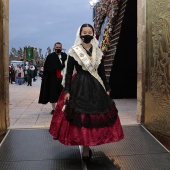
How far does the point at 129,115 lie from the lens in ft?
22.7

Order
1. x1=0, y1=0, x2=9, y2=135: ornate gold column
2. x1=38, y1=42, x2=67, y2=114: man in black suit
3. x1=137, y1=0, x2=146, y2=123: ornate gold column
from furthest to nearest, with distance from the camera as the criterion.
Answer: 1. x1=38, y1=42, x2=67, y2=114: man in black suit
2. x1=137, y1=0, x2=146, y2=123: ornate gold column
3. x1=0, y1=0, x2=9, y2=135: ornate gold column

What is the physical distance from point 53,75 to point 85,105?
3749mm

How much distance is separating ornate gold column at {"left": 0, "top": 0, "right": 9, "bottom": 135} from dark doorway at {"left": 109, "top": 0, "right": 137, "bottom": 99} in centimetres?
562

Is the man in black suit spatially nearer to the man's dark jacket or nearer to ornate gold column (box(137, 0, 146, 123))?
the man's dark jacket

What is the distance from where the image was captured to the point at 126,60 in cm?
1044

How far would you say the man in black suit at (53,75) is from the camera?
284 inches

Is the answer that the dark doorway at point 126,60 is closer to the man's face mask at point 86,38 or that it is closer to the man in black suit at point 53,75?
the man in black suit at point 53,75

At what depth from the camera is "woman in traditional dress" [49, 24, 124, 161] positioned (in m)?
3.62

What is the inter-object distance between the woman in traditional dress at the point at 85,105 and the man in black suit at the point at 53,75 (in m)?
3.24

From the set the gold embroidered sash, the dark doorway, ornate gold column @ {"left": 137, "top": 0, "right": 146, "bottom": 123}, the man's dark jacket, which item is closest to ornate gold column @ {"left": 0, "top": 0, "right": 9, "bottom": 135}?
the gold embroidered sash

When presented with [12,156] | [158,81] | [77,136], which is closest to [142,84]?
[158,81]

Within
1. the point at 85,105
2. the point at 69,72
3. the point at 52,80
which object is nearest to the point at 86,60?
the point at 69,72

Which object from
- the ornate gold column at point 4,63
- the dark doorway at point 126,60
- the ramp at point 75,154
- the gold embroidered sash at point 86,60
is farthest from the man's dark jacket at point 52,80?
the dark doorway at point 126,60

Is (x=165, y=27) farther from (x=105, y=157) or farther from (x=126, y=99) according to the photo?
(x=126, y=99)
